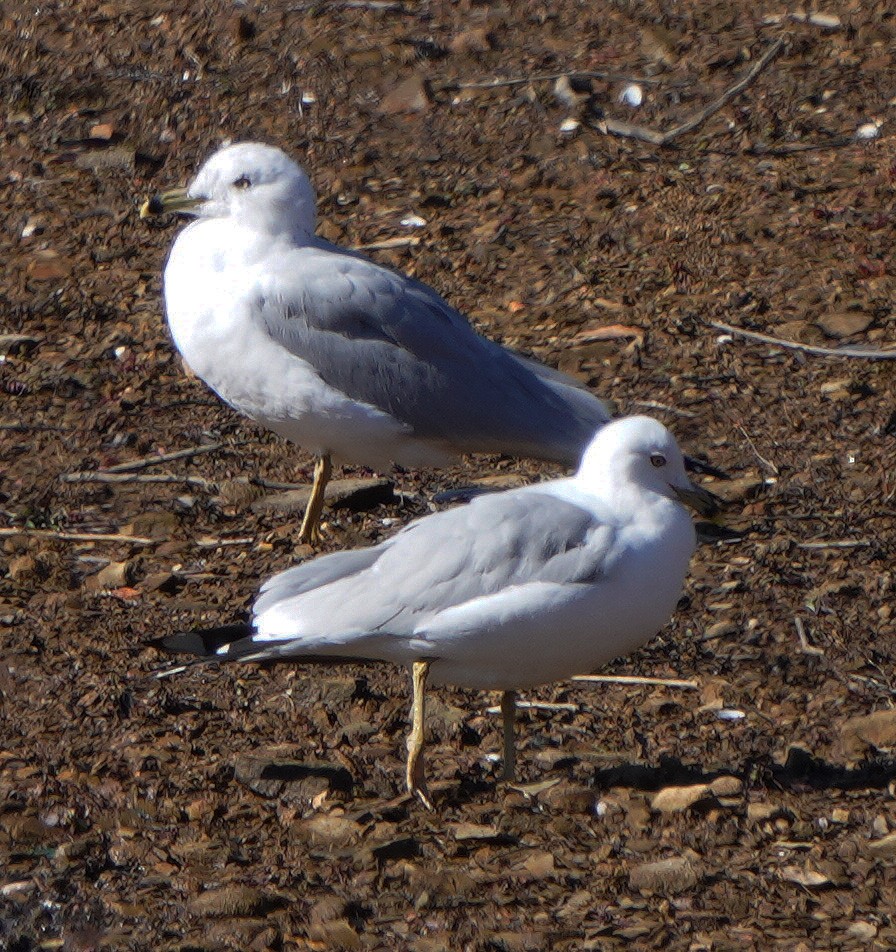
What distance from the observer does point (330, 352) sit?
6.16 m

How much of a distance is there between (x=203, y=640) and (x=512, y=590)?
101cm

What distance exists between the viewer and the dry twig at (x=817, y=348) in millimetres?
6781

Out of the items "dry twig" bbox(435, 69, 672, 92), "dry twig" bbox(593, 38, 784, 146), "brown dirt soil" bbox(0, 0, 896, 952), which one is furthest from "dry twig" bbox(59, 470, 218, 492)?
"dry twig" bbox(435, 69, 672, 92)

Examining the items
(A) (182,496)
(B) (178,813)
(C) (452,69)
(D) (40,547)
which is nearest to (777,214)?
(C) (452,69)

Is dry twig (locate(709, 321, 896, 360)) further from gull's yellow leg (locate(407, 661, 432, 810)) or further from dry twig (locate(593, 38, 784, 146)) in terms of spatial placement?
gull's yellow leg (locate(407, 661, 432, 810))

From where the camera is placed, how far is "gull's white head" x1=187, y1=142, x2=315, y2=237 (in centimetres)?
632

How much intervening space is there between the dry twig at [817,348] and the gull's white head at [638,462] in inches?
90.3

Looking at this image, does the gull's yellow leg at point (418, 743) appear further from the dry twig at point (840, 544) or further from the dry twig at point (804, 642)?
the dry twig at point (840, 544)

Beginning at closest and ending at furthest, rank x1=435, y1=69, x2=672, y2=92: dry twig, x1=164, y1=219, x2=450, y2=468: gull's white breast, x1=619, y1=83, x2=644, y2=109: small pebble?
x1=164, y1=219, x2=450, y2=468: gull's white breast < x1=619, y1=83, x2=644, y2=109: small pebble < x1=435, y1=69, x2=672, y2=92: dry twig

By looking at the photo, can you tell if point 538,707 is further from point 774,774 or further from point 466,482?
point 466,482

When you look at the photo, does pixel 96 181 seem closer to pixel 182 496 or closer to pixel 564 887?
pixel 182 496

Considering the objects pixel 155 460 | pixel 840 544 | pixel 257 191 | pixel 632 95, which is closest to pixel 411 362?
pixel 257 191

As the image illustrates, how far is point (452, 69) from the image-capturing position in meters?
9.18

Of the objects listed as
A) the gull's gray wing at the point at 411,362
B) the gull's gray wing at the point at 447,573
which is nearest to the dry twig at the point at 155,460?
the gull's gray wing at the point at 411,362
